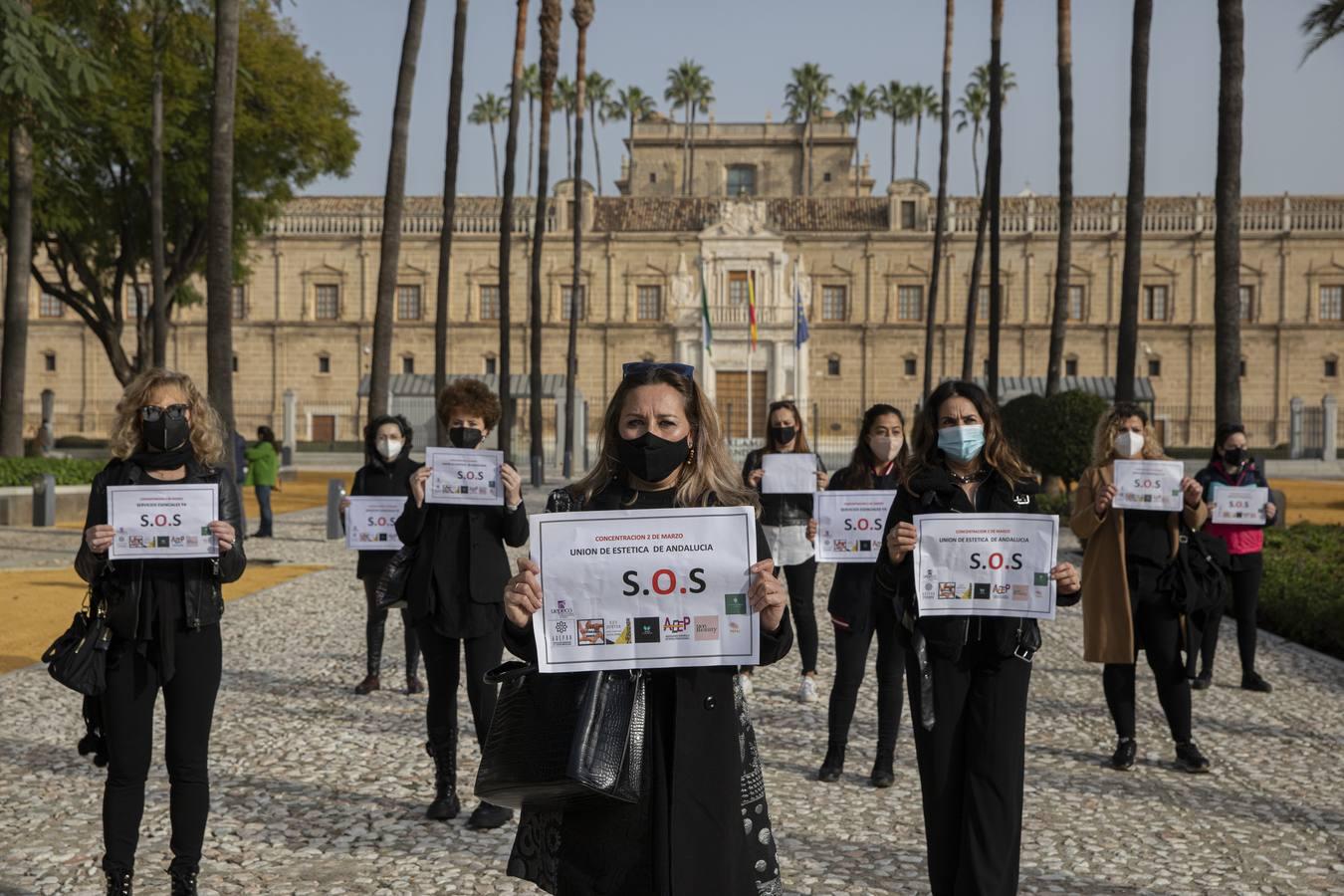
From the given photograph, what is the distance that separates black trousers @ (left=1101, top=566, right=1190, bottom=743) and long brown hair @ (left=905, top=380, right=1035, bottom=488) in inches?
99.6

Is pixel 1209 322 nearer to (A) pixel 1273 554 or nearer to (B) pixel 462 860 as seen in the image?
(A) pixel 1273 554

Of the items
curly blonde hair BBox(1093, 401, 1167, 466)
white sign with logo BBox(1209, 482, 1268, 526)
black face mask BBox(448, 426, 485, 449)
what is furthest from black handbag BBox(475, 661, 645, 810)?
white sign with logo BBox(1209, 482, 1268, 526)

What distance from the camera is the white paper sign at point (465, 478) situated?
234 inches

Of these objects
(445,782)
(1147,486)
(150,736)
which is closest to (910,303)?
(1147,486)

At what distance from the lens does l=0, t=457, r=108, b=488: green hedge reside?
2034 cm

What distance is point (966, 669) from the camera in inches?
170

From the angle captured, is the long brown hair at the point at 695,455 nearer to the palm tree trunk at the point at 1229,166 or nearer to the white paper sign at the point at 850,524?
the white paper sign at the point at 850,524

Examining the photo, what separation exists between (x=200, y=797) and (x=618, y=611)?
2.22 m

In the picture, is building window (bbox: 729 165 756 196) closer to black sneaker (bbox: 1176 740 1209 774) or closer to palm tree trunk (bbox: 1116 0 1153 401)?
palm tree trunk (bbox: 1116 0 1153 401)

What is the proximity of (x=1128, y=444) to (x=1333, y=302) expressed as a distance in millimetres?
59533

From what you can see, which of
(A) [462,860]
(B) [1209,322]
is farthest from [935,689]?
(B) [1209,322]

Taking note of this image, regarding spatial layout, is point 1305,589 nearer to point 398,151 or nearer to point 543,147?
point 398,151

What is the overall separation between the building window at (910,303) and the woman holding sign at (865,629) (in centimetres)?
5365

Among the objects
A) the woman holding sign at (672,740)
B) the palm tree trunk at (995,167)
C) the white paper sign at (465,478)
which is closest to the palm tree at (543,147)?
the palm tree trunk at (995,167)
